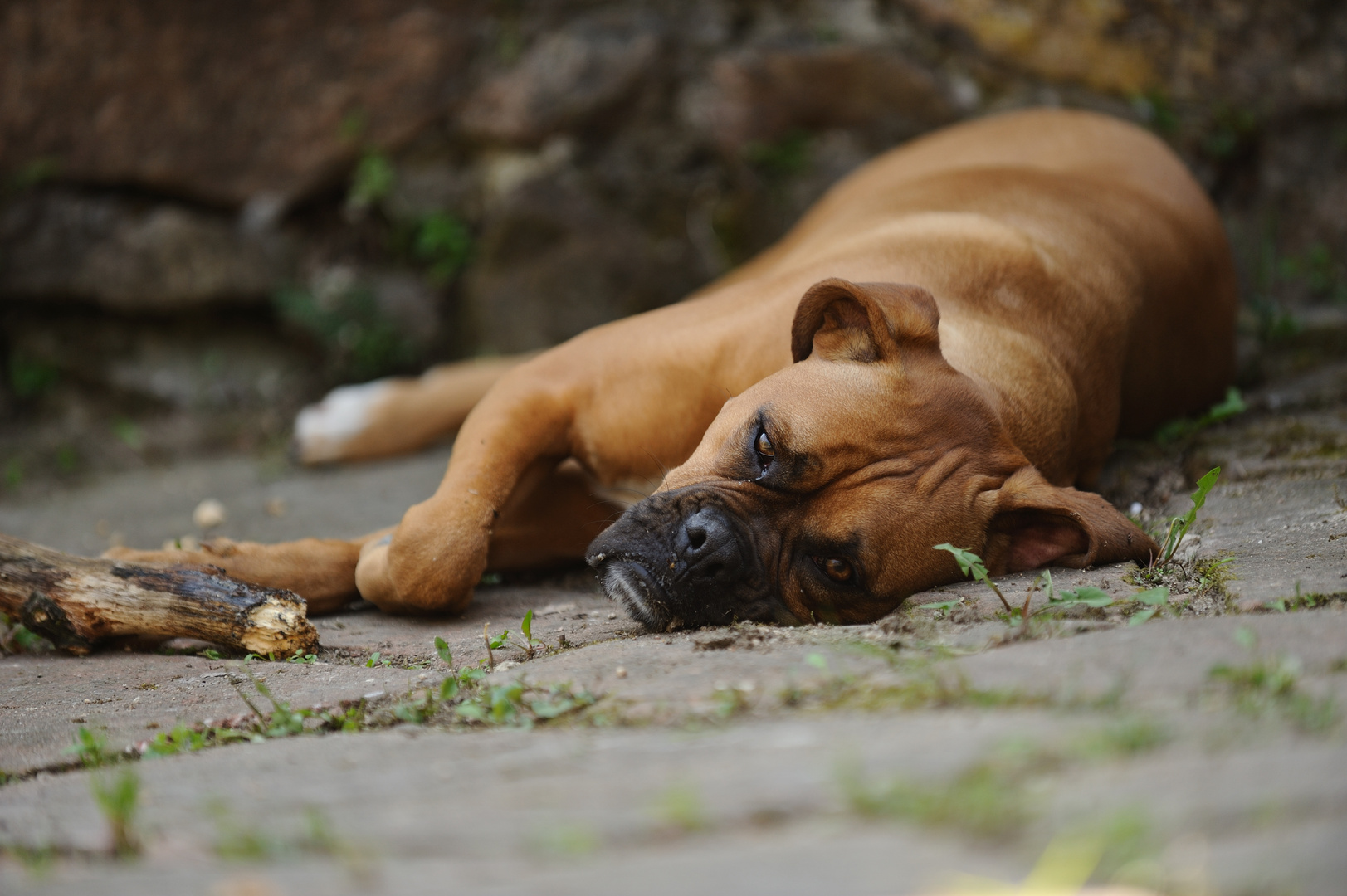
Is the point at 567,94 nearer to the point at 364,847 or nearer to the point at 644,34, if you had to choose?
the point at 644,34

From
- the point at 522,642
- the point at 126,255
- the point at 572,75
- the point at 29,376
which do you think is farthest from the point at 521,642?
the point at 29,376

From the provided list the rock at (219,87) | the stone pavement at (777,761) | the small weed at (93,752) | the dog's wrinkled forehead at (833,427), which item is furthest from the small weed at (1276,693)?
the rock at (219,87)

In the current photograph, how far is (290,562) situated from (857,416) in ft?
5.95

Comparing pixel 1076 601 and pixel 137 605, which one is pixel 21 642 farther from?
pixel 1076 601

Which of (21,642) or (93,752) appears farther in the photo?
(21,642)

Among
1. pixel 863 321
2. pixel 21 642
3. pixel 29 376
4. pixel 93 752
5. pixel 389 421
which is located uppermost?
pixel 29 376

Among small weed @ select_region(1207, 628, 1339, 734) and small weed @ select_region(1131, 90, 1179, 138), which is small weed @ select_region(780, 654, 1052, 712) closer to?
small weed @ select_region(1207, 628, 1339, 734)

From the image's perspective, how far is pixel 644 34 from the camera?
598cm

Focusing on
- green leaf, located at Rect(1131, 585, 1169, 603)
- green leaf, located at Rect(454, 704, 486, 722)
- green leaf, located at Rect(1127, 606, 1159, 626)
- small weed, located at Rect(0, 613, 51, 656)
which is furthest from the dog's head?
small weed, located at Rect(0, 613, 51, 656)

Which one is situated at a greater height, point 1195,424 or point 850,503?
point 850,503

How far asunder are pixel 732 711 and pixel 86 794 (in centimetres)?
109

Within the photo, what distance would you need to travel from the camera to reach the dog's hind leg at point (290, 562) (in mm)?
3381

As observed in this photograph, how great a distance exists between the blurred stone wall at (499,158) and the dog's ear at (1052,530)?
3.45 metres

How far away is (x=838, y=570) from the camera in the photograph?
2.85 meters
